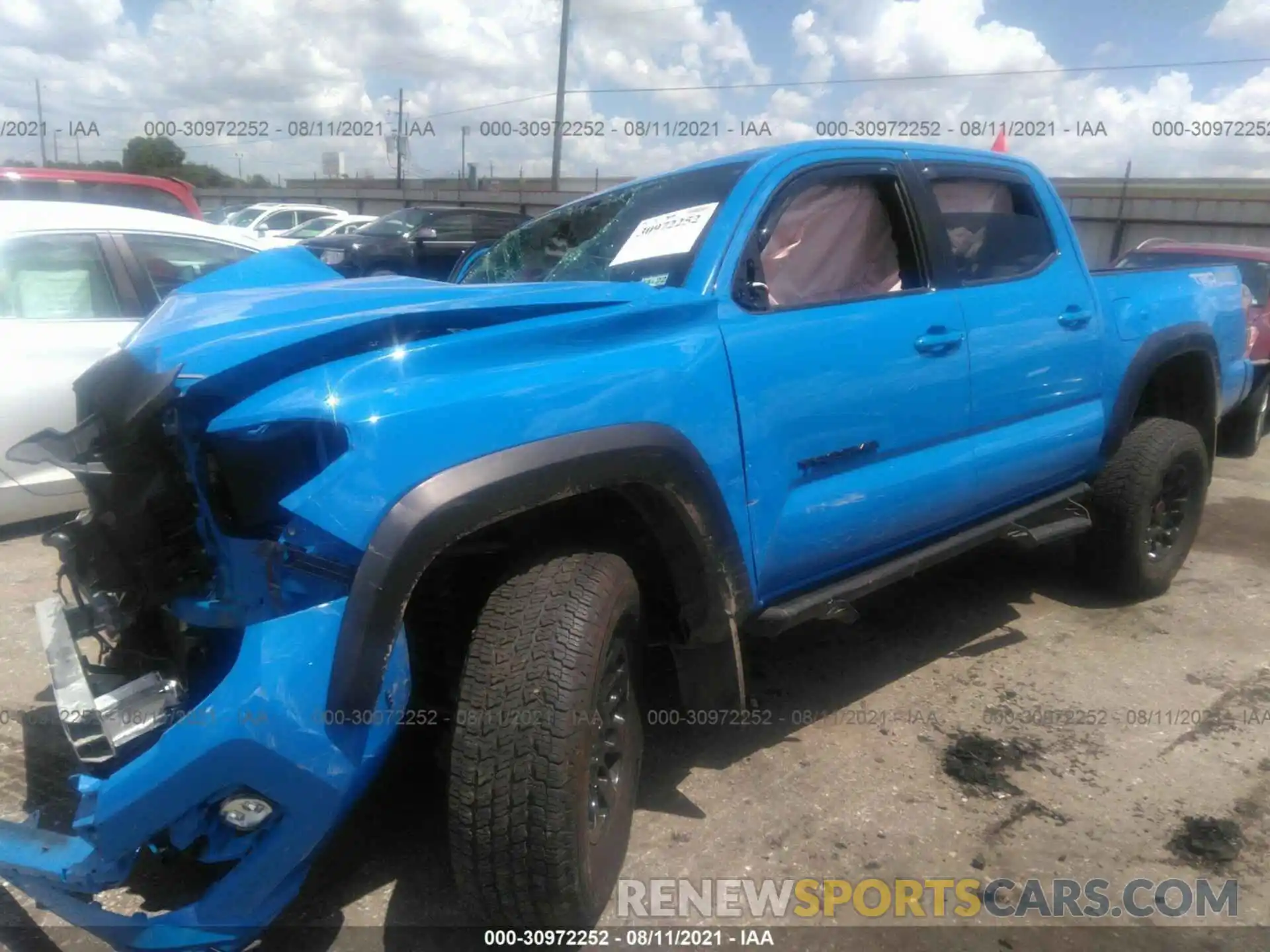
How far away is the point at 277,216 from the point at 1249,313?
65.5 feet

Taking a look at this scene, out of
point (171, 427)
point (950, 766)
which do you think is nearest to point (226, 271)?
point (171, 427)

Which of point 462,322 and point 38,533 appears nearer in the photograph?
point 462,322

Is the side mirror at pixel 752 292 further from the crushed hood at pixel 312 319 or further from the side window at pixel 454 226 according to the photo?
the side window at pixel 454 226

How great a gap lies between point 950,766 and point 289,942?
2031mm

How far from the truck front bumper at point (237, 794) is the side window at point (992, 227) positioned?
102 inches

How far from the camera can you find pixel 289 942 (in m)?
2.31

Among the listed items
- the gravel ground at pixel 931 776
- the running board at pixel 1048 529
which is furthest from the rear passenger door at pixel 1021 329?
the gravel ground at pixel 931 776

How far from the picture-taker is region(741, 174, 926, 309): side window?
297 centimetres

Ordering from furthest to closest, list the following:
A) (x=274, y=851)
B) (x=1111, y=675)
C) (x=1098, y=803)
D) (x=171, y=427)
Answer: (x=1111, y=675) < (x=1098, y=803) < (x=171, y=427) < (x=274, y=851)

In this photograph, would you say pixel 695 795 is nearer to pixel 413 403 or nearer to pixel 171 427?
pixel 413 403

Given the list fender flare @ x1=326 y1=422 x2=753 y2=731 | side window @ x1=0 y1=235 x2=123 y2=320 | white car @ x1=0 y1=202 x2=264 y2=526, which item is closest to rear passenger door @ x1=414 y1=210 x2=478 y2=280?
white car @ x1=0 y1=202 x2=264 y2=526

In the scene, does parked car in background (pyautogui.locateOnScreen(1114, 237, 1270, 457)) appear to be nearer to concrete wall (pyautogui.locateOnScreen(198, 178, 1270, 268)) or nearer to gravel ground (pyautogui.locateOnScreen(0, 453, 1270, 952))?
gravel ground (pyautogui.locateOnScreen(0, 453, 1270, 952))

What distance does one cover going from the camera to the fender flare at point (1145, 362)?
3975 millimetres

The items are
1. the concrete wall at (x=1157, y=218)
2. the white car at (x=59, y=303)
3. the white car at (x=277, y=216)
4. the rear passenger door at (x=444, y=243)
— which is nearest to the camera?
the white car at (x=59, y=303)
